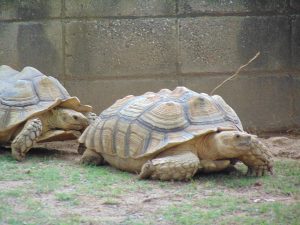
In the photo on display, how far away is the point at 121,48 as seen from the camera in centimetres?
674

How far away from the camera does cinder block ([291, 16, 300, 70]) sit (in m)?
6.80

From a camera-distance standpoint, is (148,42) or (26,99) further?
(148,42)

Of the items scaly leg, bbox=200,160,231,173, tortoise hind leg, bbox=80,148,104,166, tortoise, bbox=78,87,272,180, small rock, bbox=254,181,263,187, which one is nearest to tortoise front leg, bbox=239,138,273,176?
tortoise, bbox=78,87,272,180

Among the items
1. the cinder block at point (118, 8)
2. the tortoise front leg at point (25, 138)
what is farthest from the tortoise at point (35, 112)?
the cinder block at point (118, 8)

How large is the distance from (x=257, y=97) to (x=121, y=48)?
1415mm

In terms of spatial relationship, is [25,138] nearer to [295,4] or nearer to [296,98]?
[296,98]

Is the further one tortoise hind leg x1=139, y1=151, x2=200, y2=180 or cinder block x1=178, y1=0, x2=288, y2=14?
cinder block x1=178, y1=0, x2=288, y2=14

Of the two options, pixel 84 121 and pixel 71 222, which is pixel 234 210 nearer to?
pixel 71 222

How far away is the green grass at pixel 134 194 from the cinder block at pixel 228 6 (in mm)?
1934

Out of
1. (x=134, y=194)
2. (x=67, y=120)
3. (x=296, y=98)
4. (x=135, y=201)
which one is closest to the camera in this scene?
(x=135, y=201)

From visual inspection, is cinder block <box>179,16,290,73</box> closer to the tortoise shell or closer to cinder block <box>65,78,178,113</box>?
cinder block <box>65,78,178,113</box>

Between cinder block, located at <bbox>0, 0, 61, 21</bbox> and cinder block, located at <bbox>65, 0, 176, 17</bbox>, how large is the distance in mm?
124

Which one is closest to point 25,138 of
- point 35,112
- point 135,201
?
point 35,112

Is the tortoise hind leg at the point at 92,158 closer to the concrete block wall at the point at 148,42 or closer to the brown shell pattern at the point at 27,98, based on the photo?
the brown shell pattern at the point at 27,98
